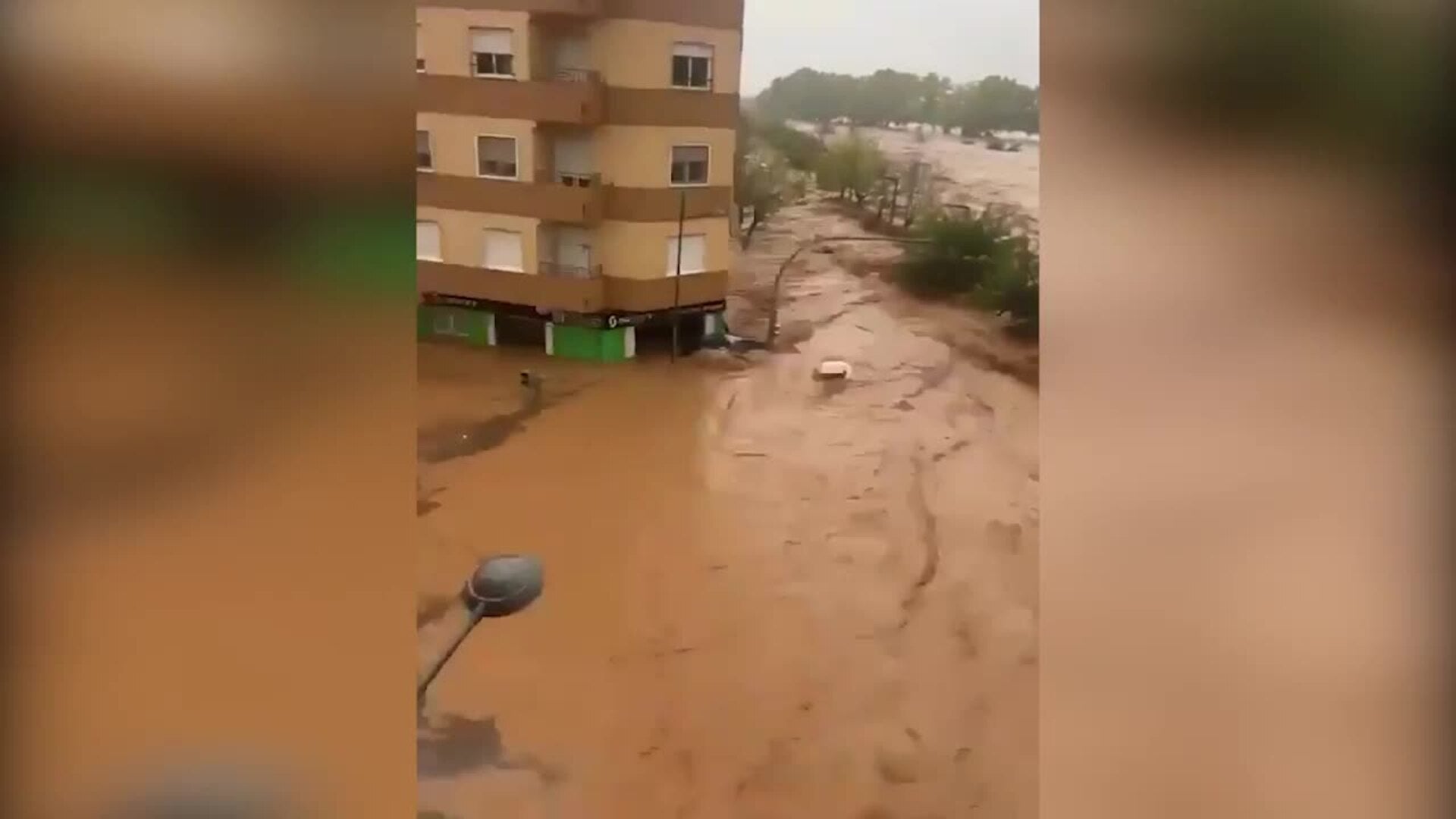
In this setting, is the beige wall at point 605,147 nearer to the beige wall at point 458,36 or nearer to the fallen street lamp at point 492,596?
the beige wall at point 458,36

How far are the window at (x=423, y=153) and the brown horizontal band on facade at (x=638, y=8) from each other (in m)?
0.07

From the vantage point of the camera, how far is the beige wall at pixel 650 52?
0.72 metres

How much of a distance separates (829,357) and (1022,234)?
14cm

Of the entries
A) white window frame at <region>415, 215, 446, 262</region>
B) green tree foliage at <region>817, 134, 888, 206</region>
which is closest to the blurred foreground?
white window frame at <region>415, 215, 446, 262</region>

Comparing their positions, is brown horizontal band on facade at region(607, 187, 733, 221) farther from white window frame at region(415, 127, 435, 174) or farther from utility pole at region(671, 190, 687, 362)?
white window frame at region(415, 127, 435, 174)

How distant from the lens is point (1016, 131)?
2.38 ft

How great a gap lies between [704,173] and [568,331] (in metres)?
0.13

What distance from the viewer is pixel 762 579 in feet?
2.43

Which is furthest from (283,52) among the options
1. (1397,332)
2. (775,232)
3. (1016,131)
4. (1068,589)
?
(1397,332)

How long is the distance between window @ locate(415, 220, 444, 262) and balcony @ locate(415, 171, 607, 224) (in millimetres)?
13

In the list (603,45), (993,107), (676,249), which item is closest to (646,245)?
(676,249)

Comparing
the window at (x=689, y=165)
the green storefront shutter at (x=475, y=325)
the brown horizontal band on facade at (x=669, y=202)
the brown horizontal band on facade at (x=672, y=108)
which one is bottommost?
the green storefront shutter at (x=475, y=325)

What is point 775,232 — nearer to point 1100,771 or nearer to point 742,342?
point 742,342

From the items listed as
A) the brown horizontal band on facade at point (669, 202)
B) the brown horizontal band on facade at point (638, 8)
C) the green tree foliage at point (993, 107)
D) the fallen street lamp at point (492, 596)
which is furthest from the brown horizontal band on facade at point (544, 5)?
the fallen street lamp at point (492, 596)
